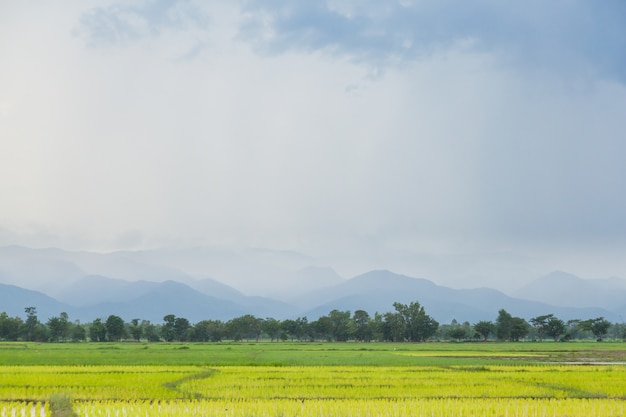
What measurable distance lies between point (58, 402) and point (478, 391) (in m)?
13.4

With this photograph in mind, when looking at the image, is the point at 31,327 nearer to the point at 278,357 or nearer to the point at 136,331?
the point at 136,331

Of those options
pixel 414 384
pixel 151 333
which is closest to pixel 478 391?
pixel 414 384

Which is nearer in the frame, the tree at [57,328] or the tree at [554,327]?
the tree at [57,328]

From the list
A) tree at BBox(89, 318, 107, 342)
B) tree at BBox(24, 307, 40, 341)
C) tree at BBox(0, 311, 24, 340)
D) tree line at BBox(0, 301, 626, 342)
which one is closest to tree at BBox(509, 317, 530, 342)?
tree line at BBox(0, 301, 626, 342)

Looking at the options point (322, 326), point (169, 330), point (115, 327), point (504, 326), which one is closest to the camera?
point (115, 327)

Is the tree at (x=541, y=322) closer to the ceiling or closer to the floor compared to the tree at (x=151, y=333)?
closer to the ceiling

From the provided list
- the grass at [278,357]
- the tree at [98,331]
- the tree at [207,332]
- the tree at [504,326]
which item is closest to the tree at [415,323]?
the tree at [504,326]

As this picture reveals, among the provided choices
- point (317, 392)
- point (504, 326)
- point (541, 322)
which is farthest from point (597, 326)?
point (317, 392)

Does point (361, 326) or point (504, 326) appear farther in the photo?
point (361, 326)

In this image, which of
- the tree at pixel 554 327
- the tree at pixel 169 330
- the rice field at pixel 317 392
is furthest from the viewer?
the tree at pixel 554 327

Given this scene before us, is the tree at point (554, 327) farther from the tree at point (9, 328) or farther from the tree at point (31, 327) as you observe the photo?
the tree at point (9, 328)

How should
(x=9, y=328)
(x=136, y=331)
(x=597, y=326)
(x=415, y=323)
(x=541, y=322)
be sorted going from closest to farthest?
(x=9, y=328), (x=136, y=331), (x=415, y=323), (x=597, y=326), (x=541, y=322)

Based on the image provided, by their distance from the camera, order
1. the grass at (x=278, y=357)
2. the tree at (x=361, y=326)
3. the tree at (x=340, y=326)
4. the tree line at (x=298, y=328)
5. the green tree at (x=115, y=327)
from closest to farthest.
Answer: the grass at (x=278, y=357)
the green tree at (x=115, y=327)
the tree line at (x=298, y=328)
the tree at (x=361, y=326)
the tree at (x=340, y=326)

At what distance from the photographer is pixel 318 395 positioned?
19062mm
